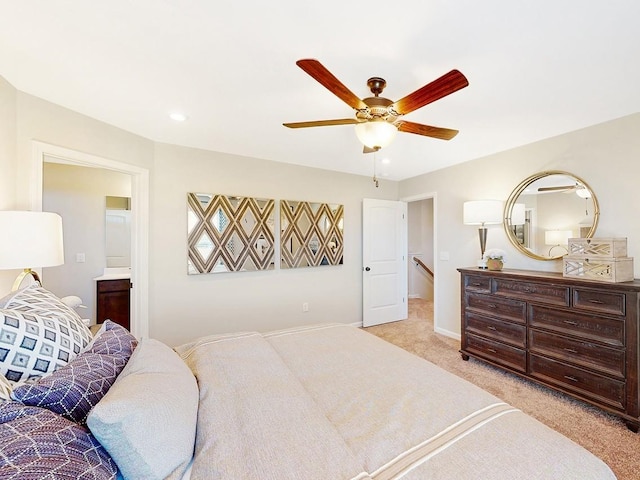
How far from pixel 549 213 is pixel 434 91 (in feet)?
7.71

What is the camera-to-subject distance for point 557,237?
2.80 metres

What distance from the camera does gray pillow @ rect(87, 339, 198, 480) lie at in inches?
29.4

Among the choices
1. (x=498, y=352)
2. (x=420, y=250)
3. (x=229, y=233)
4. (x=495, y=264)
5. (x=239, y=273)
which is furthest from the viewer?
(x=420, y=250)

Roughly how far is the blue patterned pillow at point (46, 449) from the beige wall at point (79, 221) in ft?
11.7

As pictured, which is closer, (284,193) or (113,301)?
(113,301)

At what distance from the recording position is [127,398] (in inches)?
32.3

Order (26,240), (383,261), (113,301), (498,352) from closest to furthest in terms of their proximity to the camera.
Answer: (26,240) < (498,352) < (113,301) < (383,261)

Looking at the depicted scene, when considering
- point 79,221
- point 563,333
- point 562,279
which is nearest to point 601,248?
point 562,279

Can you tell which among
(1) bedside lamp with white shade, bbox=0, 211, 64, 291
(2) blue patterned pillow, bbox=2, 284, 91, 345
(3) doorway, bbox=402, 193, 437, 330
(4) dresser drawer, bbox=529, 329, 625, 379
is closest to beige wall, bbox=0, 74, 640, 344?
(1) bedside lamp with white shade, bbox=0, 211, 64, 291

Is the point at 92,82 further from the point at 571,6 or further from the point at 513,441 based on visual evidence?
the point at 513,441

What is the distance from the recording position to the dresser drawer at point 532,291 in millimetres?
2343

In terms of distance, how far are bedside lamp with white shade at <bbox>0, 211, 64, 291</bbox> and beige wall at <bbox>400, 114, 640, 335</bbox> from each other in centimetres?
406

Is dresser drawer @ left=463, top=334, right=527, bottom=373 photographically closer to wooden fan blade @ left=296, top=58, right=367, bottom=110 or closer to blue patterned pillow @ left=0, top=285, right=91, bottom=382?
wooden fan blade @ left=296, top=58, right=367, bottom=110

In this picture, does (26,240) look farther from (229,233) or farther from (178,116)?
(229,233)
